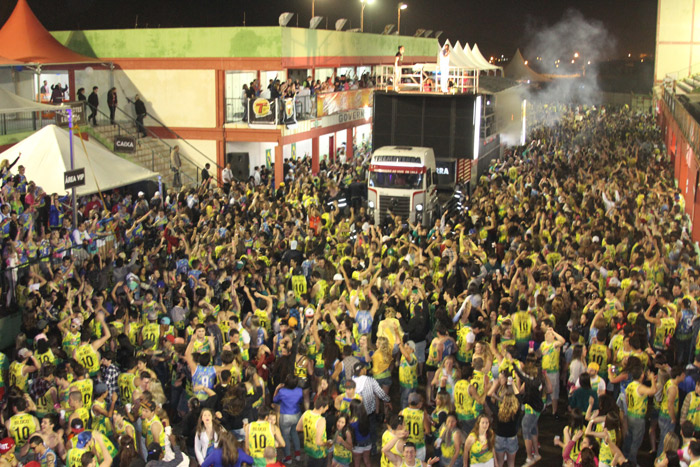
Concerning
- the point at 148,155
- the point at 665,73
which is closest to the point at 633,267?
the point at 148,155

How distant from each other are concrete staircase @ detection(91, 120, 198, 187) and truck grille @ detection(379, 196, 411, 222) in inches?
315

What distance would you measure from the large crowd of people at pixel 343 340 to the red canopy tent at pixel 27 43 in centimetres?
Result: 708

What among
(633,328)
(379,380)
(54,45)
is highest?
(54,45)

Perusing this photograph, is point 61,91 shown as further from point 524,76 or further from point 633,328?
point 524,76

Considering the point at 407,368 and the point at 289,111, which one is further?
the point at 289,111

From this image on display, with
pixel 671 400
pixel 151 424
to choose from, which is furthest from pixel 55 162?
pixel 671 400

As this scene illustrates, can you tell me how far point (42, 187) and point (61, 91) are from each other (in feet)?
26.3

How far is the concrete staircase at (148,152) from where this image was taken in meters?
26.3

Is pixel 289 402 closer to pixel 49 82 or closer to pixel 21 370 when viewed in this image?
pixel 21 370

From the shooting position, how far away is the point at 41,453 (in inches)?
307

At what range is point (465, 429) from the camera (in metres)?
9.48

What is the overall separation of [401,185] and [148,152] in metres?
9.62

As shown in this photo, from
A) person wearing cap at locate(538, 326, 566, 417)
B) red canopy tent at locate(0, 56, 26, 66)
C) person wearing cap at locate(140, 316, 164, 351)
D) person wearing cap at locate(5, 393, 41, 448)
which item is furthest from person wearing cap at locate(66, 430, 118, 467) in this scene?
red canopy tent at locate(0, 56, 26, 66)

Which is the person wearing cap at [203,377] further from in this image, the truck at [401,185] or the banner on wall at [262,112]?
the banner on wall at [262,112]
